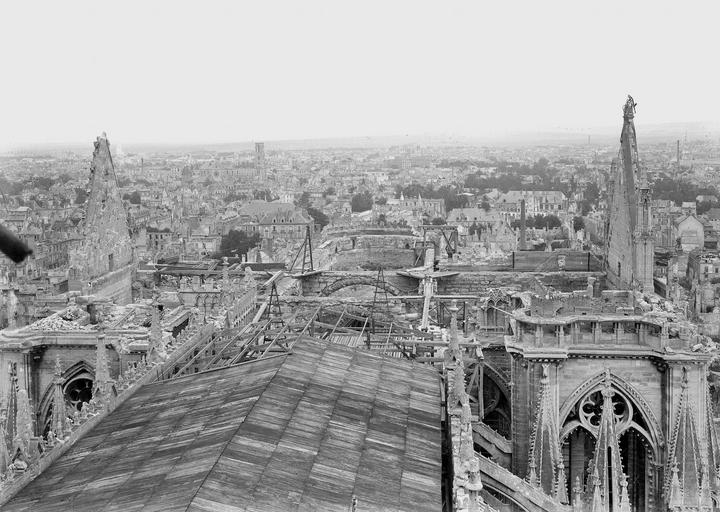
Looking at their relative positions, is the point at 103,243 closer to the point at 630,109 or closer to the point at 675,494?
the point at 630,109

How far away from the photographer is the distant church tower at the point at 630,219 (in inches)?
1253

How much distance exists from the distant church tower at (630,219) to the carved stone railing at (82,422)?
49.9ft

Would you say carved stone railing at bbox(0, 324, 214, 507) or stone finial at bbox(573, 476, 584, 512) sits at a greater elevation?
carved stone railing at bbox(0, 324, 214, 507)

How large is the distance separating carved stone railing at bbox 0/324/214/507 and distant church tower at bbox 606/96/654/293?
49.9ft

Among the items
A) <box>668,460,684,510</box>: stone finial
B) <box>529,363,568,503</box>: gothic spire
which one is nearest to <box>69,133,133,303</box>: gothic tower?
<box>529,363,568,503</box>: gothic spire

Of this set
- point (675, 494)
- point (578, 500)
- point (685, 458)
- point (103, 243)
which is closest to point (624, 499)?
point (578, 500)

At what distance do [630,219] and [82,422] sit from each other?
21.5m

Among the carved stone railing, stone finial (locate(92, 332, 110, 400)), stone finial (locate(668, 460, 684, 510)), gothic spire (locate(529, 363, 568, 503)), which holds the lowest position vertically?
stone finial (locate(668, 460, 684, 510))

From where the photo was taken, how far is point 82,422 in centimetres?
1652

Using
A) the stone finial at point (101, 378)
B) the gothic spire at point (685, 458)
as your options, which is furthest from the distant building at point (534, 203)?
the stone finial at point (101, 378)

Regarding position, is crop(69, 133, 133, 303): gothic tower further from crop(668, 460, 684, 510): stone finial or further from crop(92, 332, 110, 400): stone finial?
crop(668, 460, 684, 510): stone finial

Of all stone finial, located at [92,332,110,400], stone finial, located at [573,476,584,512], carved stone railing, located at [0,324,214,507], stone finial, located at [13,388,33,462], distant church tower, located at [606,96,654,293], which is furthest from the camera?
distant church tower, located at [606,96,654,293]

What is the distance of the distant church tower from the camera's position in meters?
31.8

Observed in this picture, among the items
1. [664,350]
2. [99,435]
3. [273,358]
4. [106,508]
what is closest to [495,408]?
[664,350]
